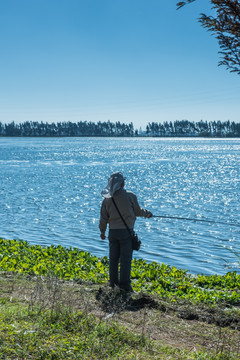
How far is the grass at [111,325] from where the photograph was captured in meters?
4.69

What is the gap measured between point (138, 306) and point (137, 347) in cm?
190

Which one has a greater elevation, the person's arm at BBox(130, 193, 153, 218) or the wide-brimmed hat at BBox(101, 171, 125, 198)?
the wide-brimmed hat at BBox(101, 171, 125, 198)

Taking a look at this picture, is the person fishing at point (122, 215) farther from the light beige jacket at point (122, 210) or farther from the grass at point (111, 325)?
the grass at point (111, 325)

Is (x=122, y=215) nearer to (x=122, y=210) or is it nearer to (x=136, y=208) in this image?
(x=122, y=210)

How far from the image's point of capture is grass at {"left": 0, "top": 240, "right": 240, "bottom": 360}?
15.4ft

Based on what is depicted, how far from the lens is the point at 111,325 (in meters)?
5.45

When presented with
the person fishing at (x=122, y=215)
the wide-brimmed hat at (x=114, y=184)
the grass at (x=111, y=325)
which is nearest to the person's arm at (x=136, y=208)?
the person fishing at (x=122, y=215)

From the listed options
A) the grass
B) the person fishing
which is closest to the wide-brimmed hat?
the person fishing

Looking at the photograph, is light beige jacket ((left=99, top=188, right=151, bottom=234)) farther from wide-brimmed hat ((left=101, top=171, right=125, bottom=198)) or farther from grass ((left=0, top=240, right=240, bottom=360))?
grass ((left=0, top=240, right=240, bottom=360))

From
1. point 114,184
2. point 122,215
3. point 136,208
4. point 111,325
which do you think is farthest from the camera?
point 136,208

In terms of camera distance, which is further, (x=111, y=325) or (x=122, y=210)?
(x=122, y=210)

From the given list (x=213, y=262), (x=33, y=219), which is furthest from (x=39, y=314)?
(x=33, y=219)

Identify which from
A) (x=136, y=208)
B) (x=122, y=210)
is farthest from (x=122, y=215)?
(x=136, y=208)

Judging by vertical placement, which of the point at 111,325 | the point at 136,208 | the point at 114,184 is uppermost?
the point at 114,184
